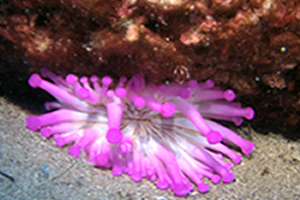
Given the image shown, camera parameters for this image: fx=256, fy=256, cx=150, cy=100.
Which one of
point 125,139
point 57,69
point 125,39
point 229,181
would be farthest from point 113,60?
point 229,181

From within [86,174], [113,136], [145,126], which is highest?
[145,126]

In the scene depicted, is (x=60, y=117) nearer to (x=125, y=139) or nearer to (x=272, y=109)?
(x=125, y=139)

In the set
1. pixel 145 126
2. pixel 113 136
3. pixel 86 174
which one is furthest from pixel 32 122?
pixel 145 126

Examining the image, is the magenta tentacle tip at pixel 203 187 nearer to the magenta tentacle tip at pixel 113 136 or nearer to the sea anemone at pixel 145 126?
the sea anemone at pixel 145 126

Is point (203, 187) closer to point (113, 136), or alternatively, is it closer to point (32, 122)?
point (113, 136)

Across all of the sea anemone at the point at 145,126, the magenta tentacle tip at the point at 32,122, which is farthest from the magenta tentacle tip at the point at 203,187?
the magenta tentacle tip at the point at 32,122

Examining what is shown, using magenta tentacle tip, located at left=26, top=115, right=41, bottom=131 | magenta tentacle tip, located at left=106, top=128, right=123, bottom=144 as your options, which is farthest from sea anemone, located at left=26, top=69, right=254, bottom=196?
magenta tentacle tip, located at left=106, top=128, right=123, bottom=144

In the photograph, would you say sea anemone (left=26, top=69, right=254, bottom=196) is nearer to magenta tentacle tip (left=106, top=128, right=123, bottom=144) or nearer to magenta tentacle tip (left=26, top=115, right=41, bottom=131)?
magenta tentacle tip (left=26, top=115, right=41, bottom=131)
